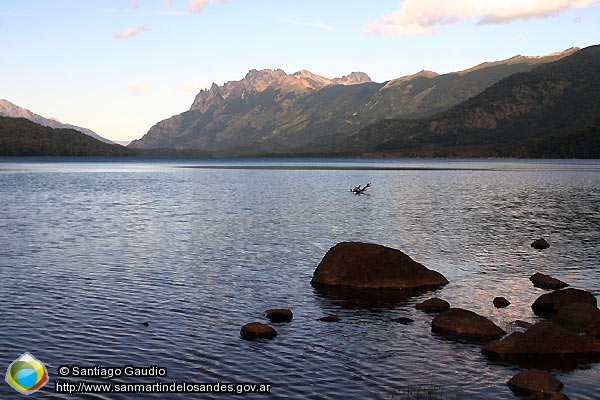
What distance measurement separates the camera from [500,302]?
28547 millimetres

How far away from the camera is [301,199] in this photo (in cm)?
9838

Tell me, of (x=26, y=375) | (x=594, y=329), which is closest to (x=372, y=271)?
(x=594, y=329)

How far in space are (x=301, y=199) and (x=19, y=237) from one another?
175 feet

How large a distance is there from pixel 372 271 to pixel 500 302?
6.95 metres

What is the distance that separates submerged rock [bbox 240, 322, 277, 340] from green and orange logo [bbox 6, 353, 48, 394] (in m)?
7.20

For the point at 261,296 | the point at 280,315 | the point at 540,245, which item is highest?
the point at 540,245

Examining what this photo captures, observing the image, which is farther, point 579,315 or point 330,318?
point 330,318

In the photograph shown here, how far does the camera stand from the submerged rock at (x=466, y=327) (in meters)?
23.7

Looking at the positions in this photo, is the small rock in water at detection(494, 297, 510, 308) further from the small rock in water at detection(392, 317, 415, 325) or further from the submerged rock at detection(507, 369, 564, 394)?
the submerged rock at detection(507, 369, 564, 394)

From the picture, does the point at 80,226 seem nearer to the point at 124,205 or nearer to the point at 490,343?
the point at 124,205

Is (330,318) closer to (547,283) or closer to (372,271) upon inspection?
(372,271)

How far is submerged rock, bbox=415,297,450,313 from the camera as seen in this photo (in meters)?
27.5

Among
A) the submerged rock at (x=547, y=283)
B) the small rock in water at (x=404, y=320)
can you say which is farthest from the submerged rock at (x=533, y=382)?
the submerged rock at (x=547, y=283)

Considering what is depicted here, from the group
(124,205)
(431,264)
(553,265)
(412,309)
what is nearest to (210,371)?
(412,309)
